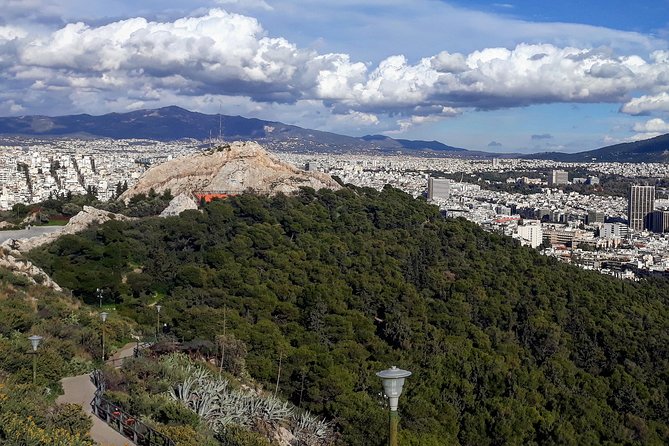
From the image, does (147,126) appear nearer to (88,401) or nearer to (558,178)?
(558,178)

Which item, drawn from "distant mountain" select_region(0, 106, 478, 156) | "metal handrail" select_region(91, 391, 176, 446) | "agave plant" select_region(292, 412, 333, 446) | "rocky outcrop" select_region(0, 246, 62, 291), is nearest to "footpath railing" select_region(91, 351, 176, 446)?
"metal handrail" select_region(91, 391, 176, 446)

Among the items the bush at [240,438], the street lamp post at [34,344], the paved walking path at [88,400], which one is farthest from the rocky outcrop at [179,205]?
the bush at [240,438]

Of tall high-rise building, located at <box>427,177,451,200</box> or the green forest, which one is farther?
tall high-rise building, located at <box>427,177,451,200</box>

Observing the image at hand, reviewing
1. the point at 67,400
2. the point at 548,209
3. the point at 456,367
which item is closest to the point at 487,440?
the point at 456,367

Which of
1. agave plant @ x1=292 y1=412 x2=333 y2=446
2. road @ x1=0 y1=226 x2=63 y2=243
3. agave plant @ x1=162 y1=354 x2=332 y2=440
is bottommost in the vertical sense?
agave plant @ x1=292 y1=412 x2=333 y2=446

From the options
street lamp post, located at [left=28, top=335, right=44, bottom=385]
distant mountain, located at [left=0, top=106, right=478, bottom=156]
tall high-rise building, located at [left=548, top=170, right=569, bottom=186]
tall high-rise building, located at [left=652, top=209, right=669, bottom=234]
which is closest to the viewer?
street lamp post, located at [left=28, top=335, right=44, bottom=385]

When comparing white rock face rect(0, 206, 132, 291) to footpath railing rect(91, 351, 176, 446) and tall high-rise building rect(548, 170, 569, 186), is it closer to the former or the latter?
footpath railing rect(91, 351, 176, 446)

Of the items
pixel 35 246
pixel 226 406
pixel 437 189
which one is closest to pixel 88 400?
pixel 226 406
